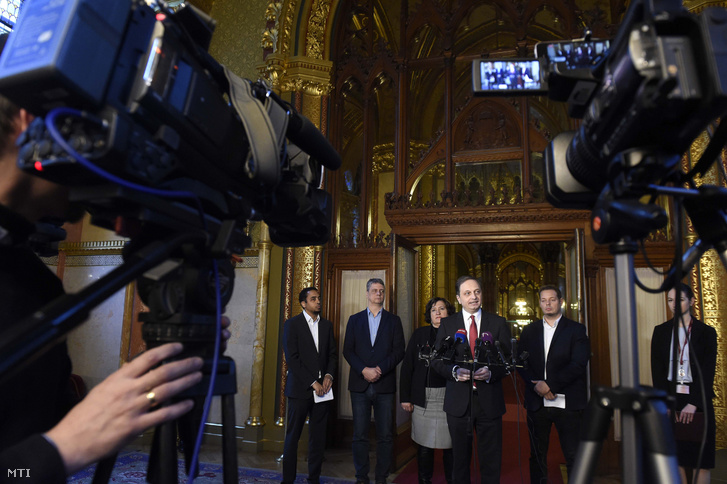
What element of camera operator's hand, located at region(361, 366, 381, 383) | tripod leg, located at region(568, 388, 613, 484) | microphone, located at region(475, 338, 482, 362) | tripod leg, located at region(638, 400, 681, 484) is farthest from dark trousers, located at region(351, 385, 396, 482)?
tripod leg, located at region(638, 400, 681, 484)

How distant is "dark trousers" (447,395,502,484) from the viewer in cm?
352

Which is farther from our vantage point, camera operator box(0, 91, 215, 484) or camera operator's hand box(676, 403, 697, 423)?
camera operator's hand box(676, 403, 697, 423)

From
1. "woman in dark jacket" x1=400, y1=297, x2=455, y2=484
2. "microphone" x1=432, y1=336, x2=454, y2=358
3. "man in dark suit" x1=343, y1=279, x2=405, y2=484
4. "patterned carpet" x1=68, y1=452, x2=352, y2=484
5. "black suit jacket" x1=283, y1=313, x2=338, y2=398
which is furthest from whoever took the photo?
"black suit jacket" x1=283, y1=313, x2=338, y2=398

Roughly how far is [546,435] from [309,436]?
2055 millimetres

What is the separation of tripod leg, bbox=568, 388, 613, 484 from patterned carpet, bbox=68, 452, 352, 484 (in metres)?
3.88

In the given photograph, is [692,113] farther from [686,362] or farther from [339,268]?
[339,268]

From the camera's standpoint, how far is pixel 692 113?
2.81 ft

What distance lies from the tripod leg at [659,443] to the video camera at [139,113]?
0.85 metres

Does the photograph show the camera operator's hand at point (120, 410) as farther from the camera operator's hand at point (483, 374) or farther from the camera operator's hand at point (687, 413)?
the camera operator's hand at point (687, 413)

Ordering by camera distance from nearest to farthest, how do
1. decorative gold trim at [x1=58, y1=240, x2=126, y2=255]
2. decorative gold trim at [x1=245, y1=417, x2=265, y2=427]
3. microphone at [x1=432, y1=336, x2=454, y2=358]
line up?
microphone at [x1=432, y1=336, x2=454, y2=358] < decorative gold trim at [x1=245, y1=417, x2=265, y2=427] < decorative gold trim at [x1=58, y1=240, x2=126, y2=255]

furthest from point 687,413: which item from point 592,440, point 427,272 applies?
point 427,272

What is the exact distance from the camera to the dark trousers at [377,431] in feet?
14.0

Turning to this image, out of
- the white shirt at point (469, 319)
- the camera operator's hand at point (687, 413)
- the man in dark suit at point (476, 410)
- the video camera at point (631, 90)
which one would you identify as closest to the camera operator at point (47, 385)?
the video camera at point (631, 90)

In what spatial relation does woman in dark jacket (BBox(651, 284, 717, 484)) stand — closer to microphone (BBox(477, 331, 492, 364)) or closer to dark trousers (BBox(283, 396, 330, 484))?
microphone (BBox(477, 331, 492, 364))
